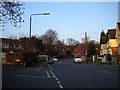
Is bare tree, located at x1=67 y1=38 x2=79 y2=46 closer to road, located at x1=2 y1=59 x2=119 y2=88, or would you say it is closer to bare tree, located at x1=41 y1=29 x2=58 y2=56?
bare tree, located at x1=41 y1=29 x2=58 y2=56

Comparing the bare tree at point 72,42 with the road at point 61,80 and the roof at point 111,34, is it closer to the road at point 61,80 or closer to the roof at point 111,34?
the roof at point 111,34

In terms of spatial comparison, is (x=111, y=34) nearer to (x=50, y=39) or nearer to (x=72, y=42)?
(x=50, y=39)

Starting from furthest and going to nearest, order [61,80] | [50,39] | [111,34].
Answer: [50,39]
[111,34]
[61,80]

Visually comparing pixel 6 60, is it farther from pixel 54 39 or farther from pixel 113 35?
pixel 54 39

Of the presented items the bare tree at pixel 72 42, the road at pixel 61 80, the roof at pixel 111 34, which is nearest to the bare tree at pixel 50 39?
the roof at pixel 111 34

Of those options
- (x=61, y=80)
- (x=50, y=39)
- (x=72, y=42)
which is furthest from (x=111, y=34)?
(x=72, y=42)

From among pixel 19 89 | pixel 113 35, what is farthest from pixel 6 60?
pixel 113 35

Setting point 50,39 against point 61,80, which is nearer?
point 61,80

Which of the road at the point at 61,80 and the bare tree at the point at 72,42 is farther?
the bare tree at the point at 72,42

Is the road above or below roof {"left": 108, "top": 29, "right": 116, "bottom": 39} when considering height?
below

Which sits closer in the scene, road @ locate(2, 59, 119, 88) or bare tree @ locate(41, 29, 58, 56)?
road @ locate(2, 59, 119, 88)

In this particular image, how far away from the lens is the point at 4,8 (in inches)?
540

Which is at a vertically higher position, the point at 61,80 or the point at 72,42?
the point at 72,42

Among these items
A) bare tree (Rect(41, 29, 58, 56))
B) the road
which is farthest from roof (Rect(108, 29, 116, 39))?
the road
